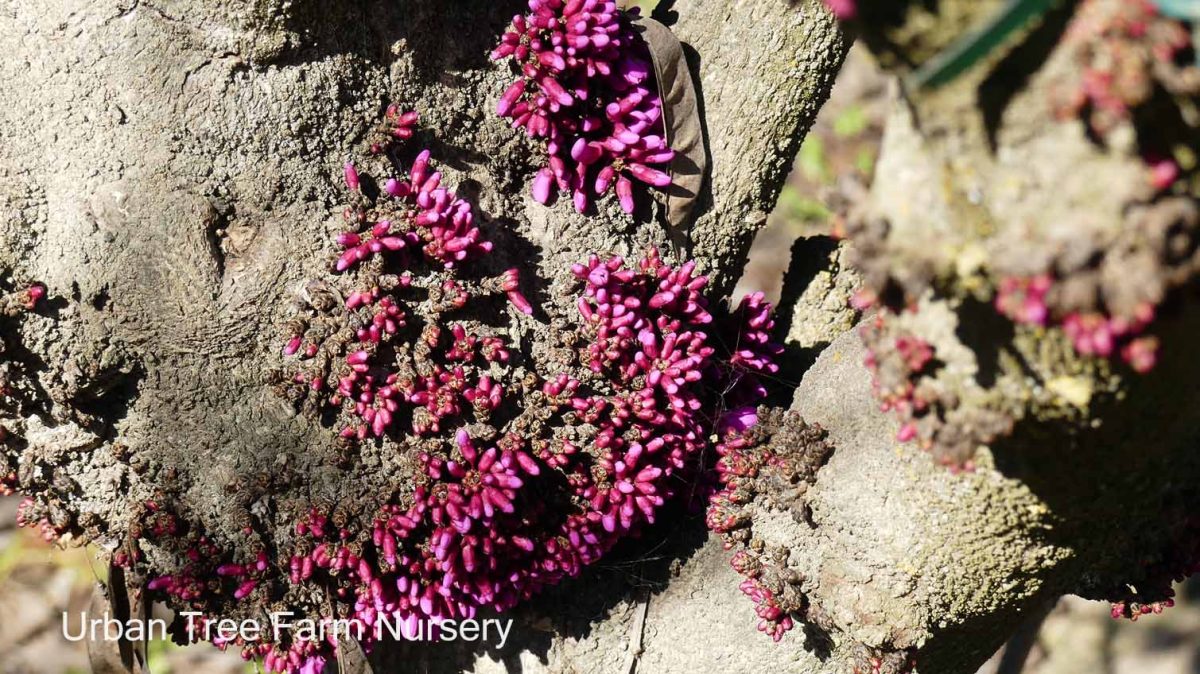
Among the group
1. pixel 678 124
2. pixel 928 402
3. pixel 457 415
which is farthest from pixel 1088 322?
pixel 457 415

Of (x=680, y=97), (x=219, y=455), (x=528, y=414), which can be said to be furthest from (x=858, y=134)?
(x=219, y=455)

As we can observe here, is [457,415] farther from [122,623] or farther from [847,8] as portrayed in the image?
[847,8]

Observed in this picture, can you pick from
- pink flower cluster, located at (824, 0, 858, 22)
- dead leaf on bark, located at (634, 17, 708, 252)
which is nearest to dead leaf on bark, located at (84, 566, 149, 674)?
dead leaf on bark, located at (634, 17, 708, 252)

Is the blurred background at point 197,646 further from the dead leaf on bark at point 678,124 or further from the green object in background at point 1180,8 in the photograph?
the green object in background at point 1180,8

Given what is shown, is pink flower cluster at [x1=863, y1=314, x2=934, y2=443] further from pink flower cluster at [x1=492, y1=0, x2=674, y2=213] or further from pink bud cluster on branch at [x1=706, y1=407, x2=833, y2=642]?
pink flower cluster at [x1=492, y1=0, x2=674, y2=213]

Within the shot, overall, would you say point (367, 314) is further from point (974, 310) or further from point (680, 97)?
point (974, 310)

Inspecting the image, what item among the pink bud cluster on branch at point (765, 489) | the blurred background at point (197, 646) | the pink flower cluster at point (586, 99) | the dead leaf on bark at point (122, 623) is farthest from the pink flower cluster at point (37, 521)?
the blurred background at point (197, 646)
